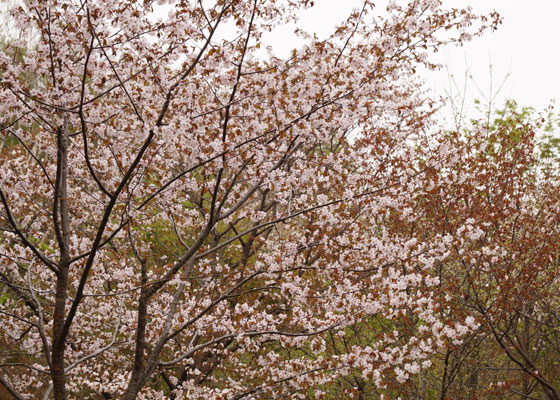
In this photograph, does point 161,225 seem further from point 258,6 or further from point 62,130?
point 258,6

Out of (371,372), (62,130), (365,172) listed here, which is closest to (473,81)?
(365,172)

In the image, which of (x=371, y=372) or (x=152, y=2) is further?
(x=371, y=372)

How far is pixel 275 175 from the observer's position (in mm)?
5281

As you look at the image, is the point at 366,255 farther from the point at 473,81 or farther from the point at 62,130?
the point at 473,81

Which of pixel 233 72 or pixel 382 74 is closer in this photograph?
pixel 233 72

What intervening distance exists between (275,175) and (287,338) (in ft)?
7.36

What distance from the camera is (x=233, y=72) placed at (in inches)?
194

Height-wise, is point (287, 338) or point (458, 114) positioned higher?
point (458, 114)

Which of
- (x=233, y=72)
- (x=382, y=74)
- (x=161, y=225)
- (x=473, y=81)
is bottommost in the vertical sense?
(x=382, y=74)

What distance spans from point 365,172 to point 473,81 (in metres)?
4.13

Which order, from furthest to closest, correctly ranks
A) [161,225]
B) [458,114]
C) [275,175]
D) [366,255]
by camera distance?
[161,225] < [458,114] < [366,255] < [275,175]

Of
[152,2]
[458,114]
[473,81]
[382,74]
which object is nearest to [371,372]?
[382,74]

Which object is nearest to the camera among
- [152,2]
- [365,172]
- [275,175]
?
[152,2]

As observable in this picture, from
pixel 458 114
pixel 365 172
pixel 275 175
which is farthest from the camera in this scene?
pixel 458 114
